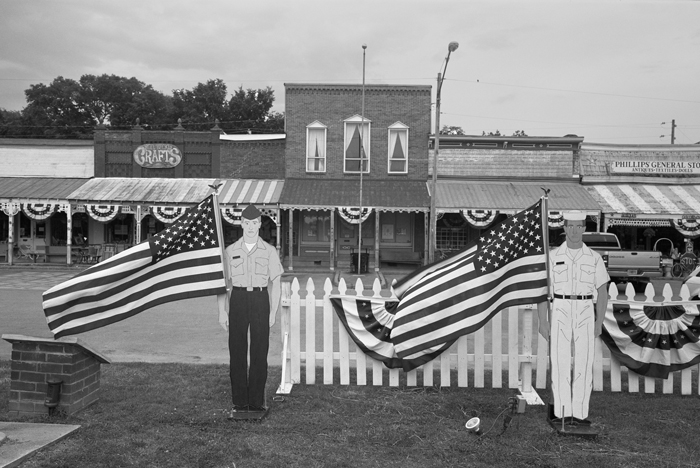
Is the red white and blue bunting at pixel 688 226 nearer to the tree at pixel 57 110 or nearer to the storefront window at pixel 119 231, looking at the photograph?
the storefront window at pixel 119 231

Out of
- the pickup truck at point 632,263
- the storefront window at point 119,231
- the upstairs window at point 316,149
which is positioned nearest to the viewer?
the pickup truck at point 632,263

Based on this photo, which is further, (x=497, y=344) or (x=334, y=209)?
(x=334, y=209)

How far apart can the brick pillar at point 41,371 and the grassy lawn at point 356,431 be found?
174 millimetres

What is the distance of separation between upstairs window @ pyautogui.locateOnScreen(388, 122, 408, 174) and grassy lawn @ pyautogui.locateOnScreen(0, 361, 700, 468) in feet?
69.4

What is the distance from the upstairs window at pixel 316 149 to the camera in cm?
2762

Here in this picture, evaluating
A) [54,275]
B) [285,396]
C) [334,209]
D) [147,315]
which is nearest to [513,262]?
[285,396]

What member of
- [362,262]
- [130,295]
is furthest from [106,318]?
[362,262]

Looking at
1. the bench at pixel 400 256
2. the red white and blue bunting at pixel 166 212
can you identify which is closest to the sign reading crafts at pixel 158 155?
the red white and blue bunting at pixel 166 212

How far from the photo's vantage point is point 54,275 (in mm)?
22406

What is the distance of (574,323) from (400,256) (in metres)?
21.4

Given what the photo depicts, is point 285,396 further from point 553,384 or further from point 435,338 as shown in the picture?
point 553,384

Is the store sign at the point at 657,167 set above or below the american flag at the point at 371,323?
above

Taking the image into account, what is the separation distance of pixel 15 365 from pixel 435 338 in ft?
14.7

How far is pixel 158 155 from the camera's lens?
2803 centimetres
